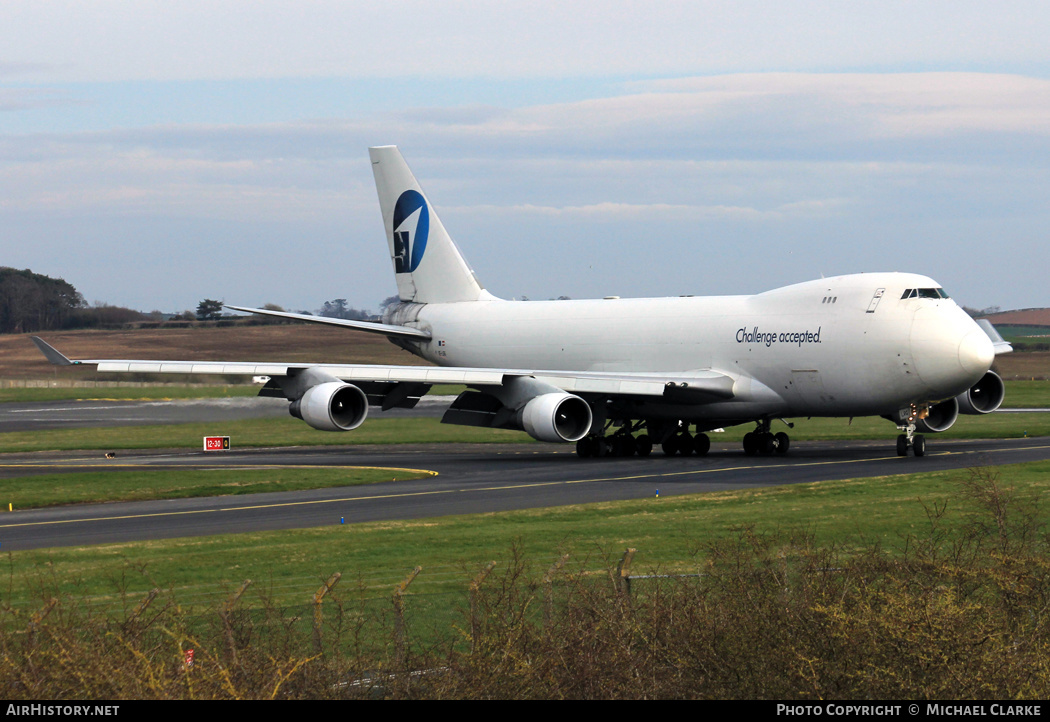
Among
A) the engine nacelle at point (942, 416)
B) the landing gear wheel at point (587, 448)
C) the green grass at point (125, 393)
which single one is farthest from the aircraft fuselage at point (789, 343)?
the green grass at point (125, 393)

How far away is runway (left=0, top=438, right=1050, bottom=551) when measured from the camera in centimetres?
2778

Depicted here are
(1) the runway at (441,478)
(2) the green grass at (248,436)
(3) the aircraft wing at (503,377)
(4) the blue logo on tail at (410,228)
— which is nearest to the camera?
(1) the runway at (441,478)

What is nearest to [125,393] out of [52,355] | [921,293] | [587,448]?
[52,355]

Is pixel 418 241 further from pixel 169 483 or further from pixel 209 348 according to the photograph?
pixel 209 348

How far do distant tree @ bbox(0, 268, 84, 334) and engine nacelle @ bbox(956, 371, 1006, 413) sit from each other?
85.0 meters

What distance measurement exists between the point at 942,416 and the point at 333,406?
20946 mm

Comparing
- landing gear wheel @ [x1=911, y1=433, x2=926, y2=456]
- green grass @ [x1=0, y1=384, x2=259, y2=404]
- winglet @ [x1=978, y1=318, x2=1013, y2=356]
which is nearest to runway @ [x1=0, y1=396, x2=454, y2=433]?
green grass @ [x1=0, y1=384, x2=259, y2=404]

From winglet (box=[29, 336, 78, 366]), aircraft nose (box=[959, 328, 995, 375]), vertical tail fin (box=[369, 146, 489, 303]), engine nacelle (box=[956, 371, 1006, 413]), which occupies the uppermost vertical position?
vertical tail fin (box=[369, 146, 489, 303])

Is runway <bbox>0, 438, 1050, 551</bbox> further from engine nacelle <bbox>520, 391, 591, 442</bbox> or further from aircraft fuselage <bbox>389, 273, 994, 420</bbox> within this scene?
aircraft fuselage <bbox>389, 273, 994, 420</bbox>

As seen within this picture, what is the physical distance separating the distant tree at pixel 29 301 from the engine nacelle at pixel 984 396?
8502 centimetres

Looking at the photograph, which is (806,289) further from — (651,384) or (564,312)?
(564,312)

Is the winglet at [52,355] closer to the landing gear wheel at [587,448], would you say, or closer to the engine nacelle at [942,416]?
the landing gear wheel at [587,448]

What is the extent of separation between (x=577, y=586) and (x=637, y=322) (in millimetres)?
32810

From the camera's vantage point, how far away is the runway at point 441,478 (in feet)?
91.1
